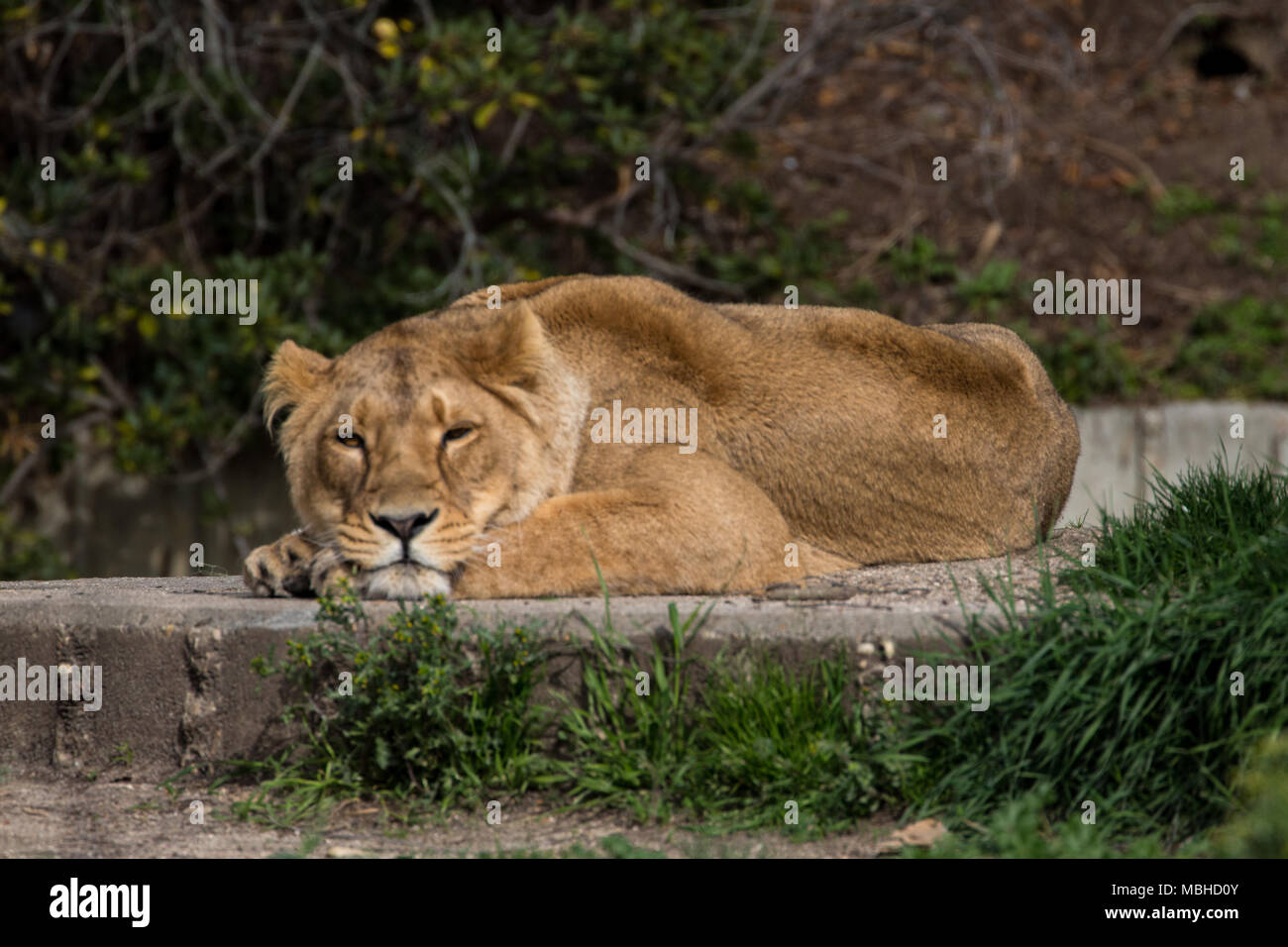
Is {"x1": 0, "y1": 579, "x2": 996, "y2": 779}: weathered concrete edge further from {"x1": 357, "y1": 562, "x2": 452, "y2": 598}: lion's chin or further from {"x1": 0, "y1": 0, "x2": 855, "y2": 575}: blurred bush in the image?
{"x1": 0, "y1": 0, "x2": 855, "y2": 575}: blurred bush

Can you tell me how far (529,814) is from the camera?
13.7 ft

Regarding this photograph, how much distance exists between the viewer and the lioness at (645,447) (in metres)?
4.63

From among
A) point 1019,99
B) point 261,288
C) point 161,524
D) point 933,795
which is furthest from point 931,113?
point 933,795

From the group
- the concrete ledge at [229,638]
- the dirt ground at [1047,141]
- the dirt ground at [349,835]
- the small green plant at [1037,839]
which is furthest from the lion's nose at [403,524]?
the dirt ground at [1047,141]

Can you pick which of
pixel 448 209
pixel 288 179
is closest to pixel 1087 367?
pixel 448 209

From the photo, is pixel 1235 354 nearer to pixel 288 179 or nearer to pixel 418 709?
pixel 288 179

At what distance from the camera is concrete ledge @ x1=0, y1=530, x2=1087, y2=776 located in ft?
14.0

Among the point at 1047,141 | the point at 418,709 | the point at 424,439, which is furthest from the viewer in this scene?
the point at 1047,141

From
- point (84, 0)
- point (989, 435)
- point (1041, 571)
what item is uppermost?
point (84, 0)

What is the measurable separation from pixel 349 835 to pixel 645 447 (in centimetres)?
164

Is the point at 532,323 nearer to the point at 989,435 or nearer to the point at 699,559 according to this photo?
the point at 699,559

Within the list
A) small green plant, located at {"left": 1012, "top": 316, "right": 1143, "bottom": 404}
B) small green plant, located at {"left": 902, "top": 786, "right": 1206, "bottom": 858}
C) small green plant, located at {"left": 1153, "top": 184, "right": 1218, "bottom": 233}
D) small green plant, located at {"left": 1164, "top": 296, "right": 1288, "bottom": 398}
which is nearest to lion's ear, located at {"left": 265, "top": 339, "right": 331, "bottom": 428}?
small green plant, located at {"left": 902, "top": 786, "right": 1206, "bottom": 858}

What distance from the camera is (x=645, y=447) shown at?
498 cm

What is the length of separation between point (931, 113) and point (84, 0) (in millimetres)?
6651
